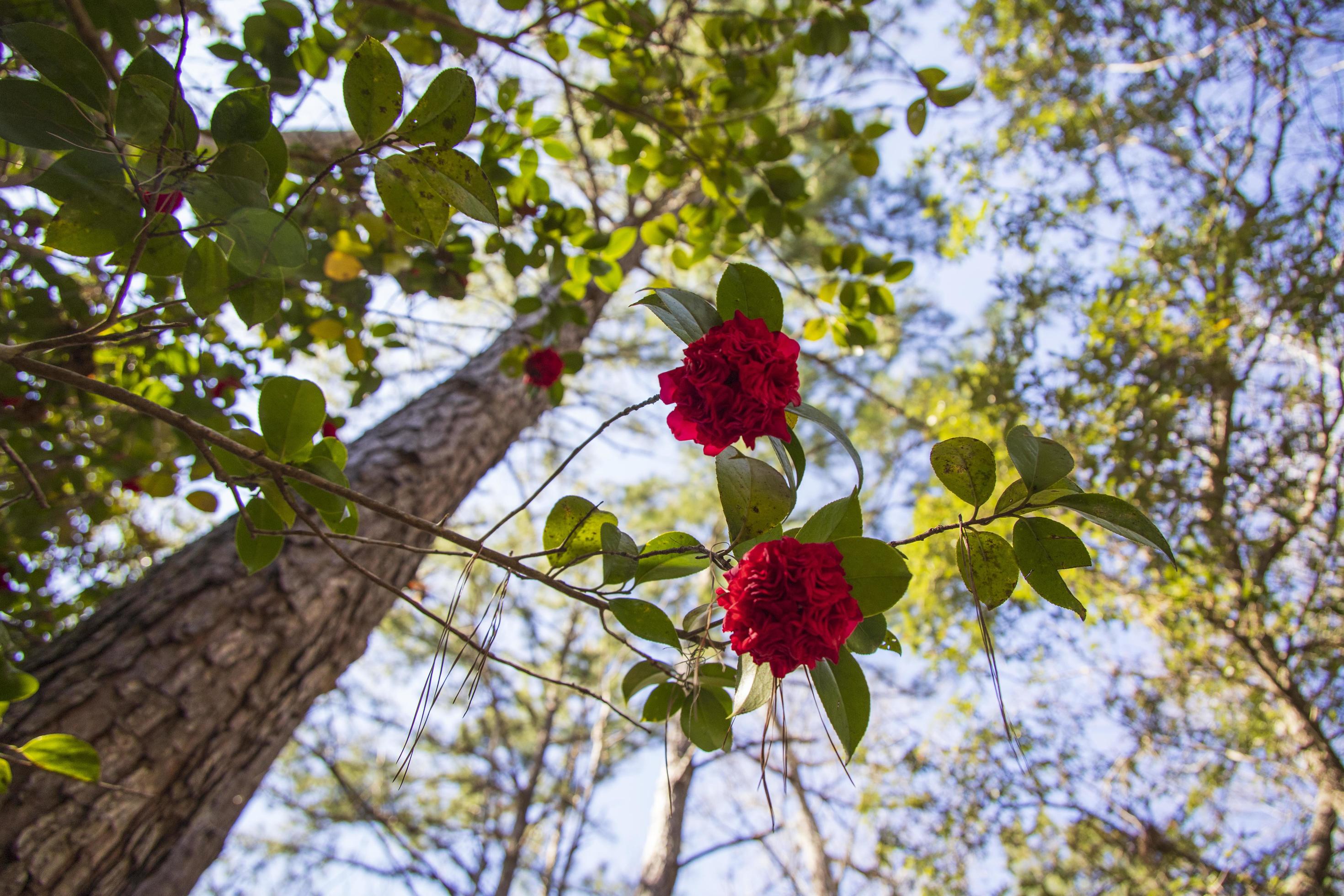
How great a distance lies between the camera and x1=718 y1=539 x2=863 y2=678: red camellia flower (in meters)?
0.56

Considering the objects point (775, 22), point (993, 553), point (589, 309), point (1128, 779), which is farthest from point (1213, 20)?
point (993, 553)

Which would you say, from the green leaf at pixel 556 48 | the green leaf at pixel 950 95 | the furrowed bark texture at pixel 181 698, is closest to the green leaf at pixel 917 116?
the green leaf at pixel 950 95

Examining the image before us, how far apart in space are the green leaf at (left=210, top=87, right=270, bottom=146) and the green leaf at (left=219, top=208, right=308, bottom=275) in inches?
3.3

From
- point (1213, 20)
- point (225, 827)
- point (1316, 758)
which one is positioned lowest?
point (225, 827)

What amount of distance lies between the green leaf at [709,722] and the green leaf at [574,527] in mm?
205

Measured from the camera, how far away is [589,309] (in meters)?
2.81

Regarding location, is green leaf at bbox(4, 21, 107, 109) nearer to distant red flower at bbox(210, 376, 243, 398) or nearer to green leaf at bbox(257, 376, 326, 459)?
green leaf at bbox(257, 376, 326, 459)

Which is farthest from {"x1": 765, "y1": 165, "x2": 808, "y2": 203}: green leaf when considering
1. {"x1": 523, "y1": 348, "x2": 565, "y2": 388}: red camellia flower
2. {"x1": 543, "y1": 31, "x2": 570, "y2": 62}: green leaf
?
{"x1": 523, "y1": 348, "x2": 565, "y2": 388}: red camellia flower

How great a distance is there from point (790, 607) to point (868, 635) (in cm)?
19

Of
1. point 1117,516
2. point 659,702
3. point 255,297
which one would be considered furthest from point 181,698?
point 1117,516

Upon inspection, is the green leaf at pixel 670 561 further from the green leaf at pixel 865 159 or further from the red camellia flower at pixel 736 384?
the green leaf at pixel 865 159

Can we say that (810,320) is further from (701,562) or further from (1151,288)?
(1151,288)

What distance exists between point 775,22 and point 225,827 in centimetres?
218

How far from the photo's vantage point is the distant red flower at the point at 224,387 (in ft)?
5.24
